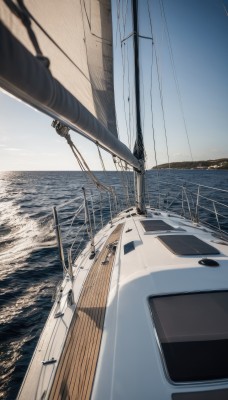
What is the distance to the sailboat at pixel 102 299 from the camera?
1.08 m

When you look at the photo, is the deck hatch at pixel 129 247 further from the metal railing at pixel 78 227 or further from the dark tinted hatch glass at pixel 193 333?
the dark tinted hatch glass at pixel 193 333

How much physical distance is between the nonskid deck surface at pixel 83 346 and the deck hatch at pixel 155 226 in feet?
5.55

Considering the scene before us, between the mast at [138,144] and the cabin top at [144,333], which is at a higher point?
the mast at [138,144]

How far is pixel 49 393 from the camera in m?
1.44

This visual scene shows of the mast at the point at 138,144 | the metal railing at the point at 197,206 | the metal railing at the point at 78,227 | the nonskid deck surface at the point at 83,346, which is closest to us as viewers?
the nonskid deck surface at the point at 83,346

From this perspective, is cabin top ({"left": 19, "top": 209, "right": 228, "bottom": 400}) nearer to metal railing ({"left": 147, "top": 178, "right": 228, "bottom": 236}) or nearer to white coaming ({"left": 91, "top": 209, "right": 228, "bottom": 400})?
white coaming ({"left": 91, "top": 209, "right": 228, "bottom": 400})

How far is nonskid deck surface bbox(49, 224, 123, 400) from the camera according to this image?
1415 mm

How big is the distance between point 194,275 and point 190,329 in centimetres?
61

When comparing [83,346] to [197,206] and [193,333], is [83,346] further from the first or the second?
[197,206]

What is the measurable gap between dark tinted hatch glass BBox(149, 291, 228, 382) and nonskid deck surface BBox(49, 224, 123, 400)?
49cm

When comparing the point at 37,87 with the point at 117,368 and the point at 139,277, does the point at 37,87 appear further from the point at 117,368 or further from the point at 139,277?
the point at 139,277

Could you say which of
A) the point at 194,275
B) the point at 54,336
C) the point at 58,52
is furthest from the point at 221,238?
the point at 58,52

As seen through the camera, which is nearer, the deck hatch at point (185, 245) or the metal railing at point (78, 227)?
the metal railing at point (78, 227)

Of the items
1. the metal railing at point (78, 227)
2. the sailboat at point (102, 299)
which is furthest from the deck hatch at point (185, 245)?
the metal railing at point (78, 227)
